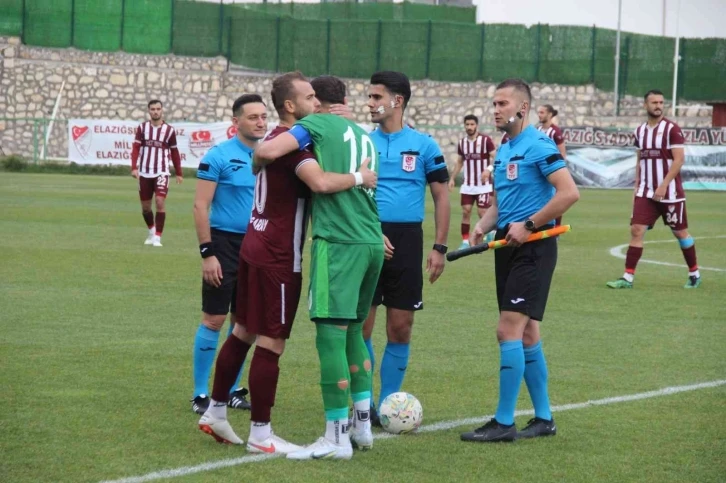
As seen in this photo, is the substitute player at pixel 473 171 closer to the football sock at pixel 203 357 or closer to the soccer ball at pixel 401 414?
the football sock at pixel 203 357

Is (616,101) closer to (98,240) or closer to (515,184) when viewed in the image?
(98,240)

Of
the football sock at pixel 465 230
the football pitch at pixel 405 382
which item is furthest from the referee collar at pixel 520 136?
the football sock at pixel 465 230

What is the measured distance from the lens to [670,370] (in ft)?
28.7

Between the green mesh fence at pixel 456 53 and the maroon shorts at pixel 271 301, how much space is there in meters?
40.3

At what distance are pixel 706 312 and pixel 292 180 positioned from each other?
695cm

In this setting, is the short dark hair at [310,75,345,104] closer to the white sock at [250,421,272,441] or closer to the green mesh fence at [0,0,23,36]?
the white sock at [250,421,272,441]

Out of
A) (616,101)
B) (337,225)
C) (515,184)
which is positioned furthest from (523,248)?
(616,101)

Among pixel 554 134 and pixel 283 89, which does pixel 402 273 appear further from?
pixel 554 134

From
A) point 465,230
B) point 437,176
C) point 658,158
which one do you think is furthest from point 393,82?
point 465,230

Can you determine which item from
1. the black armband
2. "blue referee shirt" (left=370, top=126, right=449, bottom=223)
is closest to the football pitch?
"blue referee shirt" (left=370, top=126, right=449, bottom=223)

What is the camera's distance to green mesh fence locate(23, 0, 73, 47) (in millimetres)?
44125

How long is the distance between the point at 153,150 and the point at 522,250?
1291cm

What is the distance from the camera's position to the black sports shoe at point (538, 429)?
6691 millimetres

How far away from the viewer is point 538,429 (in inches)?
265
